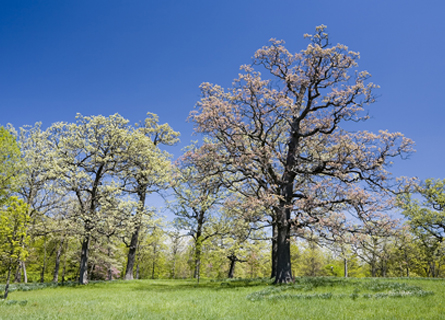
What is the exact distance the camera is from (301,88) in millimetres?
19562

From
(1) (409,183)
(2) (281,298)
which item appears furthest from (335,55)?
(2) (281,298)

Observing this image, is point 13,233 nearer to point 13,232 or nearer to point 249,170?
point 13,232

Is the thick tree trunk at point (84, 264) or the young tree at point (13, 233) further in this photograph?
the thick tree trunk at point (84, 264)

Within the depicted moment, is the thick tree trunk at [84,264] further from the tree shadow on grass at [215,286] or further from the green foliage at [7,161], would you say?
the green foliage at [7,161]

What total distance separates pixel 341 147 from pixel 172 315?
13.6 metres

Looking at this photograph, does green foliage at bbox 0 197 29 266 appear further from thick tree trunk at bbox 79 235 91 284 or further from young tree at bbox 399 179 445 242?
young tree at bbox 399 179 445 242

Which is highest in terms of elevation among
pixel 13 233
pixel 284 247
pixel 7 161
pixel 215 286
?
pixel 7 161

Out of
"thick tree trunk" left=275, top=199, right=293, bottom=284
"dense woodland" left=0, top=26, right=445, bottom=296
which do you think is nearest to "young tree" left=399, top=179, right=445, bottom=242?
"dense woodland" left=0, top=26, right=445, bottom=296

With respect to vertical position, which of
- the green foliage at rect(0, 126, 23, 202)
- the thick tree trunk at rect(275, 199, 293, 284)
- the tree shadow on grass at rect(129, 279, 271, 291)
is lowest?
the tree shadow on grass at rect(129, 279, 271, 291)

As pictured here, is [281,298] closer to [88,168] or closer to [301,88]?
[301,88]

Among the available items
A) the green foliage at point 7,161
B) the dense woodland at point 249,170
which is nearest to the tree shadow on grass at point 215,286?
the dense woodland at point 249,170

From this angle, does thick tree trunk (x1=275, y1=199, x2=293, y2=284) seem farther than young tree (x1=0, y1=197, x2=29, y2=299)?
Yes

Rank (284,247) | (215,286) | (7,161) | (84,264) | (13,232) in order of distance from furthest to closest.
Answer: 1. (7,161)
2. (84,264)
3. (215,286)
4. (284,247)
5. (13,232)

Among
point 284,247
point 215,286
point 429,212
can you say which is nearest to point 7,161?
point 215,286
